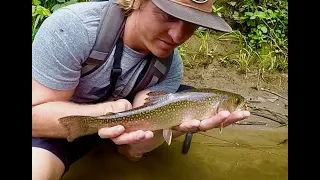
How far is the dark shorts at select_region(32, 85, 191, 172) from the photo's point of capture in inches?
62.4

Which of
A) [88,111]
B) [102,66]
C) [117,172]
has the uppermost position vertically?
[102,66]

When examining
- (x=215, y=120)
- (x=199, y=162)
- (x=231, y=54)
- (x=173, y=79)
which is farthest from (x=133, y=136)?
(x=231, y=54)

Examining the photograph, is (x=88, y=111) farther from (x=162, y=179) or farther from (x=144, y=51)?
(x=162, y=179)

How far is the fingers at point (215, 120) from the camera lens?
1.41 metres

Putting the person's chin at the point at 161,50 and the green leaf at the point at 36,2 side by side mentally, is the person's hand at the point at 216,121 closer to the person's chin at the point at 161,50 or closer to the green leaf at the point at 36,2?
the person's chin at the point at 161,50

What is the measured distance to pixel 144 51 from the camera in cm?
164

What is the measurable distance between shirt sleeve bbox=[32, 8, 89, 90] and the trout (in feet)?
0.48

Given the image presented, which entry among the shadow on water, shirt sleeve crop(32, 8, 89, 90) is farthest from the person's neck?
the shadow on water

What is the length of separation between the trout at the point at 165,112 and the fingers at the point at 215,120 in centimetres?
5

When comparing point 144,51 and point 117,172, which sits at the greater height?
point 144,51

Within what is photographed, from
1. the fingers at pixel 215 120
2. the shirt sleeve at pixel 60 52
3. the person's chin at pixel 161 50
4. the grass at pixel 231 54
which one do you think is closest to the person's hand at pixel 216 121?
the fingers at pixel 215 120
